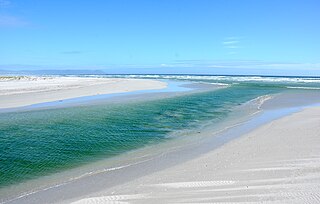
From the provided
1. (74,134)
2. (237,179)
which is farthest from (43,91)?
(237,179)

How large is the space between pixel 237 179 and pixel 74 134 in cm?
888

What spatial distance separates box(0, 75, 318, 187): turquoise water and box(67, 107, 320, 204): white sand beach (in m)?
3.17

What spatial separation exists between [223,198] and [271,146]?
5699mm

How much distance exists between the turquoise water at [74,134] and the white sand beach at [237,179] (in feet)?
10.4

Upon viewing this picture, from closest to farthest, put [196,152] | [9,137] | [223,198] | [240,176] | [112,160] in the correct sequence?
[223,198] → [240,176] → [112,160] → [196,152] → [9,137]

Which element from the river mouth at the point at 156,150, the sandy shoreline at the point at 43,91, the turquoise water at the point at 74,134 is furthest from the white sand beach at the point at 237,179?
the sandy shoreline at the point at 43,91

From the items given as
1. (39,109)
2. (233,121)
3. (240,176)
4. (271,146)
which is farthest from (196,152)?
(39,109)

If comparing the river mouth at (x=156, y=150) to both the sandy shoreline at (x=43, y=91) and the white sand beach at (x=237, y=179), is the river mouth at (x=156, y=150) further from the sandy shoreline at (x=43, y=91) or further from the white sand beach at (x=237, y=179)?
the sandy shoreline at (x=43, y=91)

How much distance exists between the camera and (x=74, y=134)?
48.1 feet

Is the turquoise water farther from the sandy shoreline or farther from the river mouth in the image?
the sandy shoreline

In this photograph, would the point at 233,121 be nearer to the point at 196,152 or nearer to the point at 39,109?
the point at 196,152

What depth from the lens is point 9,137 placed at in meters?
13.9

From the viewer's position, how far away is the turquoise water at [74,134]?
34.3 ft

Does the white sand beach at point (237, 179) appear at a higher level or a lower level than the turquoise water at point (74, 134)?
higher
